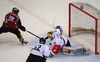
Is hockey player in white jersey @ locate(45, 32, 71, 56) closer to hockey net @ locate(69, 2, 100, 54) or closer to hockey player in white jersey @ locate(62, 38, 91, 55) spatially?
hockey player in white jersey @ locate(62, 38, 91, 55)

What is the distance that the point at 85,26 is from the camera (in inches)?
234

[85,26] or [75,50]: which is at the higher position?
[85,26]

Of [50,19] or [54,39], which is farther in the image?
[50,19]

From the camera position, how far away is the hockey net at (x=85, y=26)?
5480mm

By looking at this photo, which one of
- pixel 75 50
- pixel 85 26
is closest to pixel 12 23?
pixel 75 50

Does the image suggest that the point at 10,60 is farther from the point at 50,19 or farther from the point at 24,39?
the point at 50,19

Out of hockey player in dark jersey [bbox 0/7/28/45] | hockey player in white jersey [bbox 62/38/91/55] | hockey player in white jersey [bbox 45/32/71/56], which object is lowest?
hockey player in white jersey [bbox 62/38/91/55]

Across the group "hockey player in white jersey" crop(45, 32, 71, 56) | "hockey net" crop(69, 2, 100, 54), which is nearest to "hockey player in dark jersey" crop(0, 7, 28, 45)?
"hockey player in white jersey" crop(45, 32, 71, 56)

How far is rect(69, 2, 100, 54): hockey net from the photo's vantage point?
18.0ft

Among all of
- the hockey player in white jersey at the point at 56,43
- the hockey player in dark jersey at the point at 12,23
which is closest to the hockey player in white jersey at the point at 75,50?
the hockey player in white jersey at the point at 56,43

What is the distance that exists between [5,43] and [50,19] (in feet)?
5.47

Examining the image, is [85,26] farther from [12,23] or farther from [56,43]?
[12,23]

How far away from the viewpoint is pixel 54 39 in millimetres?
5223

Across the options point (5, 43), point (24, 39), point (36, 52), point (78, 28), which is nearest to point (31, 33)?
point (24, 39)
